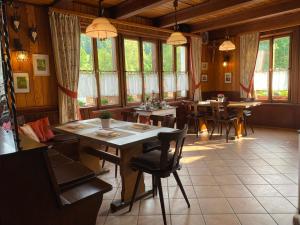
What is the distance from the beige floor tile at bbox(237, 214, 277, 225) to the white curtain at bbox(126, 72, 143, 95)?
382 cm

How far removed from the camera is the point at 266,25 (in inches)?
237

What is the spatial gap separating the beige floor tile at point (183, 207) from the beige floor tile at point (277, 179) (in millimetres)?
1189

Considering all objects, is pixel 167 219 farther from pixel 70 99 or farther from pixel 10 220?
pixel 70 99

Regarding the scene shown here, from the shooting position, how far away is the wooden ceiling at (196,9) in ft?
14.2

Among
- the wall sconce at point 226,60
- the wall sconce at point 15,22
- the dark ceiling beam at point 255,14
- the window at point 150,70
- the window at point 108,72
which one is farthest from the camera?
the wall sconce at point 226,60

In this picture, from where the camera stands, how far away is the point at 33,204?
1.48m

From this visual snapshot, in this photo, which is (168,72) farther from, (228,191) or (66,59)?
(228,191)

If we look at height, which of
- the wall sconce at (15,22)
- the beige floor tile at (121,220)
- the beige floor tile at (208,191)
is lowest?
the beige floor tile at (121,220)

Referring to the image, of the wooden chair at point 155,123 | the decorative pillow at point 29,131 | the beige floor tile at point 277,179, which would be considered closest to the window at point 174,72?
the wooden chair at point 155,123

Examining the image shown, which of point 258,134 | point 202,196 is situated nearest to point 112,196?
point 202,196

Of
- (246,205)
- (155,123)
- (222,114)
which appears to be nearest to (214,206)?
(246,205)

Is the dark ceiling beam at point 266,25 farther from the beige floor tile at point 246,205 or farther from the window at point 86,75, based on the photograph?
the beige floor tile at point 246,205

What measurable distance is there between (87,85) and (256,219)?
3.78 meters

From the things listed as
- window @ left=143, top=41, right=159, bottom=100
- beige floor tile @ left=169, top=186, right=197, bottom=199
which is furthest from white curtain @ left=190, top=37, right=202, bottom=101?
beige floor tile @ left=169, top=186, right=197, bottom=199
